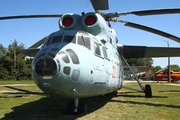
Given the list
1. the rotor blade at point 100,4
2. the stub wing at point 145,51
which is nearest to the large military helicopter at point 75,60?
the rotor blade at point 100,4

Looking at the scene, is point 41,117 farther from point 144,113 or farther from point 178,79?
point 178,79

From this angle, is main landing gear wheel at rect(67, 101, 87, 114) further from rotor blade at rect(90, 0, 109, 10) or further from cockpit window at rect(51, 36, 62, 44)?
rotor blade at rect(90, 0, 109, 10)

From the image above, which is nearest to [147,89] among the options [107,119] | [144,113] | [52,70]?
[144,113]

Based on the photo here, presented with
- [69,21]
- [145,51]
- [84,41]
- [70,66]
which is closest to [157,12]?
[84,41]

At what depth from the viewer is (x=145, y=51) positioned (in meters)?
12.8

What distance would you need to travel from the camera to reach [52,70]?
16.0 feet

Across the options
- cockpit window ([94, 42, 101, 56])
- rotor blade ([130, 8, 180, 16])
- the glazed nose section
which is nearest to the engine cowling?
cockpit window ([94, 42, 101, 56])

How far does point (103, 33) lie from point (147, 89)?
5.23 metres

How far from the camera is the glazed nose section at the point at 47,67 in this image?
486 cm

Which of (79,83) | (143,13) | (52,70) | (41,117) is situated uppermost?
(143,13)

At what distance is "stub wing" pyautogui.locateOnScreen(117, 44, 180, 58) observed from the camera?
12.3 metres

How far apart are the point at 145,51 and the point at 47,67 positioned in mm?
9111

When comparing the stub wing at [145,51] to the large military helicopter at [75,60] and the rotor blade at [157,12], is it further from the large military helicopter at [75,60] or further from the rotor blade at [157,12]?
the rotor blade at [157,12]

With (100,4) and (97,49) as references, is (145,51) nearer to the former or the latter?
(100,4)
